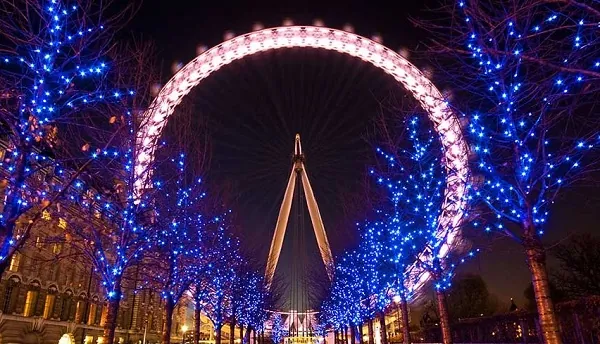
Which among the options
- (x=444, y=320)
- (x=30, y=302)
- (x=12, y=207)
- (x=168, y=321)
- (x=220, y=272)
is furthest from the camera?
(x=30, y=302)

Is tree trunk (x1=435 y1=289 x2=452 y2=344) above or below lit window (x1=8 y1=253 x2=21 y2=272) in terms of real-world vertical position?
below

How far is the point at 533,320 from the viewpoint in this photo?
63.9 feet

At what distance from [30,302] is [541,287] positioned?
3839 cm

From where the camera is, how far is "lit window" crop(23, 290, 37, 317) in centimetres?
3638

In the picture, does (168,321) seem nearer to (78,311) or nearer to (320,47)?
(320,47)

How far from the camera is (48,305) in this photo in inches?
1563

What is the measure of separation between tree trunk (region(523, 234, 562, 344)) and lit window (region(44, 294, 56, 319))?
40.1m

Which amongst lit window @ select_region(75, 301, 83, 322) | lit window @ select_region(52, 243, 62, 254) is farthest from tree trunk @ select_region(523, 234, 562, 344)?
lit window @ select_region(75, 301, 83, 322)

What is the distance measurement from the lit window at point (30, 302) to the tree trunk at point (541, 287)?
124ft

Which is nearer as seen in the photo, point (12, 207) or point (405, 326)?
point (12, 207)

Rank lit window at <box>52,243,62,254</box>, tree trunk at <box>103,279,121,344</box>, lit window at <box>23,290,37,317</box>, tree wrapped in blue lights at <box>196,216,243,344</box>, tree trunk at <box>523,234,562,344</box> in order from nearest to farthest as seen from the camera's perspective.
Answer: tree trunk at <box>523,234,562,344</box>
tree trunk at <box>103,279,121,344</box>
tree wrapped in blue lights at <box>196,216,243,344</box>
lit window at <box>23,290,37,317</box>
lit window at <box>52,243,62,254</box>

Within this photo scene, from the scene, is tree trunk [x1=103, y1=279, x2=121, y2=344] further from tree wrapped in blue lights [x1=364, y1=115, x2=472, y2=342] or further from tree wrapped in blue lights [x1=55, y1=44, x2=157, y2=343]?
tree wrapped in blue lights [x1=364, y1=115, x2=472, y2=342]

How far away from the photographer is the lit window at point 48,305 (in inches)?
1544

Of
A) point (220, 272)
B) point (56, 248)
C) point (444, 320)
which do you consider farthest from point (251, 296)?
point (444, 320)
